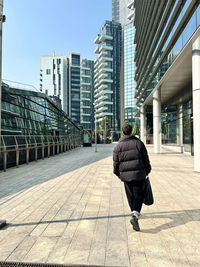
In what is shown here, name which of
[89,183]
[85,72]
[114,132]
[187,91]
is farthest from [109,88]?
[89,183]

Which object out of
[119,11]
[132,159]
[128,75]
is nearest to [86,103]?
[128,75]

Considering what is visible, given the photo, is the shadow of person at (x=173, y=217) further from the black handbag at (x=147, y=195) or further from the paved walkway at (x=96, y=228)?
the black handbag at (x=147, y=195)

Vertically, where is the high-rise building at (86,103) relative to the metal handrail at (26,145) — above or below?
above

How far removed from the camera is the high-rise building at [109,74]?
310 ft

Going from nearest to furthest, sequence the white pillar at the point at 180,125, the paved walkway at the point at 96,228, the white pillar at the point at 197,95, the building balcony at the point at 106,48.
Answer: the paved walkway at the point at 96,228 < the white pillar at the point at 197,95 < the white pillar at the point at 180,125 < the building balcony at the point at 106,48

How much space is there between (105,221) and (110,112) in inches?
3636

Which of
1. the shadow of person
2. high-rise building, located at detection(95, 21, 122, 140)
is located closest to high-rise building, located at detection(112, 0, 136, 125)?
high-rise building, located at detection(95, 21, 122, 140)

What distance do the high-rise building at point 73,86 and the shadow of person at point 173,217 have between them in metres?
110

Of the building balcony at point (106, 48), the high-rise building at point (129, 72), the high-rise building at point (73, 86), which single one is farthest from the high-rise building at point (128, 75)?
the high-rise building at point (73, 86)

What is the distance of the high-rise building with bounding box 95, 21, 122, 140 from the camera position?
310 feet

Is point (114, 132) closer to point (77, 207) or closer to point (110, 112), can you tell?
point (110, 112)

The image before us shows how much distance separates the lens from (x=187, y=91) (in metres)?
19.3

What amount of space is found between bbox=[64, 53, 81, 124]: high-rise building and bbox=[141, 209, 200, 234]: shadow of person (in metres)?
110

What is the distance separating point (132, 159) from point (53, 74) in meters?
122
